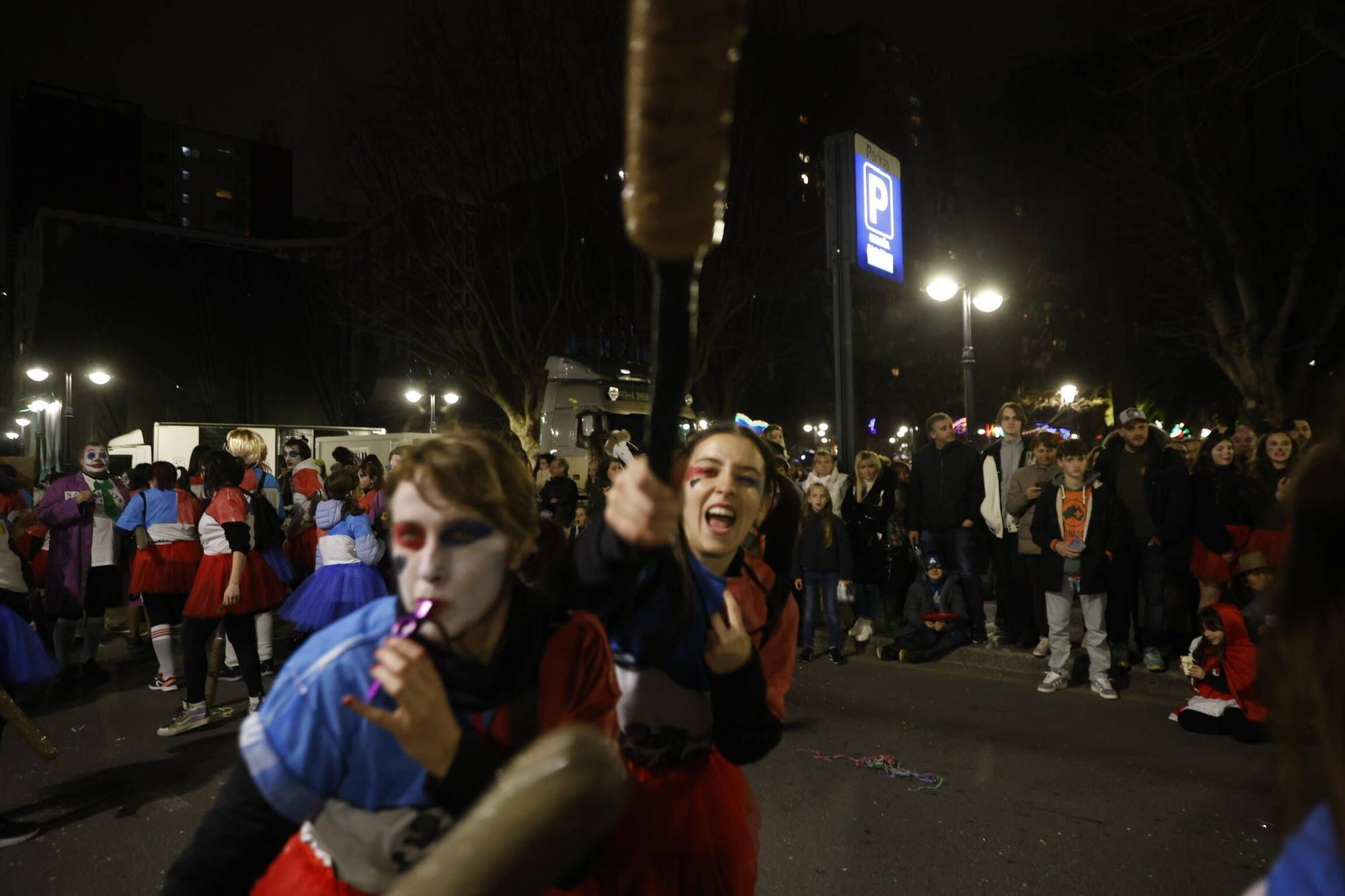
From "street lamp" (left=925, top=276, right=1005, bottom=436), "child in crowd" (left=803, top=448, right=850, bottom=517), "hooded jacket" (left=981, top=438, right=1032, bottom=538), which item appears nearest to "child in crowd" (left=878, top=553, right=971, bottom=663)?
"hooded jacket" (left=981, top=438, right=1032, bottom=538)

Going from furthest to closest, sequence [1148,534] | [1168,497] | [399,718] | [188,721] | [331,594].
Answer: [1148,534] < [1168,497] < [188,721] < [331,594] < [399,718]

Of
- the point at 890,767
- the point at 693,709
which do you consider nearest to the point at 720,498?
the point at 693,709

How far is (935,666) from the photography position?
776cm

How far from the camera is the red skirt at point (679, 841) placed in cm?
182

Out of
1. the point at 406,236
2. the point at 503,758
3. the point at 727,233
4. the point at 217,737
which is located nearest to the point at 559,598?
the point at 503,758

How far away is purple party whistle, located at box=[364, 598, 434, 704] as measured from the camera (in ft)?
4.03

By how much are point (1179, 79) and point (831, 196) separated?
444 inches

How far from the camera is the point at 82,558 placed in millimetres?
7523

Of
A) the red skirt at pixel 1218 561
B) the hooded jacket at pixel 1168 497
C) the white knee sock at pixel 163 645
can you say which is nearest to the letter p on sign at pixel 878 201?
the hooded jacket at pixel 1168 497

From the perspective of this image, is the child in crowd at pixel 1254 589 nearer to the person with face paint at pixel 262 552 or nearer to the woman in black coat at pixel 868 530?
the woman in black coat at pixel 868 530

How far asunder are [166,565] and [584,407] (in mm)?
11212

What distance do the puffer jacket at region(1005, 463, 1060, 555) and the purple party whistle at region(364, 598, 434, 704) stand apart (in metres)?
7.09

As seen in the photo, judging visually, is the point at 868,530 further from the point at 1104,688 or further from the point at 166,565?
the point at 166,565

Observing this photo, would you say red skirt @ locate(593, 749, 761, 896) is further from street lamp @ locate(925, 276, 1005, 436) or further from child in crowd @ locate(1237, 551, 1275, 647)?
street lamp @ locate(925, 276, 1005, 436)
